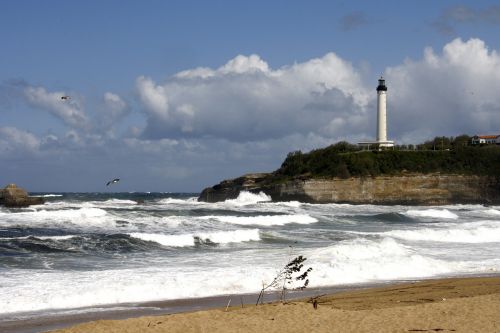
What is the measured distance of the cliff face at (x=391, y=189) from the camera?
5475 cm

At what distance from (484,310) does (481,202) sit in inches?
2024

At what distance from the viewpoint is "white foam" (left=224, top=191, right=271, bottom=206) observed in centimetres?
5682

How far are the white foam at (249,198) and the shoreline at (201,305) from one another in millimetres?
41602

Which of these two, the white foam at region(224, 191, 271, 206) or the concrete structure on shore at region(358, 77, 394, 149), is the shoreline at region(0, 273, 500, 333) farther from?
the concrete structure on shore at region(358, 77, 394, 149)

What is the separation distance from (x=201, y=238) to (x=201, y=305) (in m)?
11.3

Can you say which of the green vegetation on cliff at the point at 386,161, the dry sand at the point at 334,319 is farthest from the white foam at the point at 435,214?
the dry sand at the point at 334,319

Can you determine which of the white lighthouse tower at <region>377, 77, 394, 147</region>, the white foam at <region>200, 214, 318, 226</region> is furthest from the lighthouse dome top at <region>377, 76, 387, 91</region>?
the white foam at <region>200, 214, 318, 226</region>

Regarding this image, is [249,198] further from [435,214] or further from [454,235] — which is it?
[454,235]

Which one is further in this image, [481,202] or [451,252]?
[481,202]

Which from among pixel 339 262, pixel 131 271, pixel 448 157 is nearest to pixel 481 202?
pixel 448 157

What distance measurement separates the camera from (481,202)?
57.8 meters

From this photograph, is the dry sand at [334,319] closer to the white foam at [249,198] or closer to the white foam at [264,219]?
the white foam at [264,219]

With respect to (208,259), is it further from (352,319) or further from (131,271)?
(352,319)

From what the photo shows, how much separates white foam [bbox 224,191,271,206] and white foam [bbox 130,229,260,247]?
105ft
